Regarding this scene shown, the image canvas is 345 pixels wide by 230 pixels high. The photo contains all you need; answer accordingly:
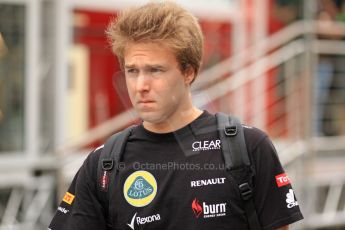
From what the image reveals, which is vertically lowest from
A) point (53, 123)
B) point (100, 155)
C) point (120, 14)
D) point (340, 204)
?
point (340, 204)

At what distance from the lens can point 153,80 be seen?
2.82 m

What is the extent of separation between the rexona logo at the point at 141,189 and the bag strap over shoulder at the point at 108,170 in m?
0.07

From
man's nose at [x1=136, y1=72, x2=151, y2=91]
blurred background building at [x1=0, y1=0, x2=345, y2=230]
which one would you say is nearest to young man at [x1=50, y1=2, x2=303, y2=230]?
man's nose at [x1=136, y1=72, x2=151, y2=91]

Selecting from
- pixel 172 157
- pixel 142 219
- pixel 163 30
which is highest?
pixel 163 30

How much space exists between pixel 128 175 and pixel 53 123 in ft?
17.6

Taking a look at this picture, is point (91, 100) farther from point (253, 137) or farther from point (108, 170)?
point (253, 137)

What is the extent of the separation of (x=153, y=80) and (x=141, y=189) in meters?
0.39

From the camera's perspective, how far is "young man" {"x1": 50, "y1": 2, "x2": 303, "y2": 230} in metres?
2.83

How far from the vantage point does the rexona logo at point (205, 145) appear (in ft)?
9.52

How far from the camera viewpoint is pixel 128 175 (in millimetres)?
2934

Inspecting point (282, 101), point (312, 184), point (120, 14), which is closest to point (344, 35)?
point (282, 101)

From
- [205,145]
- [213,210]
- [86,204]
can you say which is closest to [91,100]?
[86,204]

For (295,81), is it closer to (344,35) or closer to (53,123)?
(344,35)

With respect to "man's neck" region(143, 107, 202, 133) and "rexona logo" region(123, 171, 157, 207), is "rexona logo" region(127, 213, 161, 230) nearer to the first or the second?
"rexona logo" region(123, 171, 157, 207)
